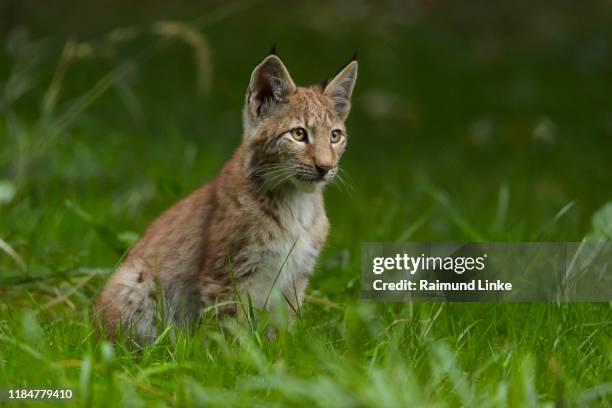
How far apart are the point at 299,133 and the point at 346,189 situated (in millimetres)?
1563

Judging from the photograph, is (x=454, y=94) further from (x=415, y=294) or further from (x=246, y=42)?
(x=415, y=294)

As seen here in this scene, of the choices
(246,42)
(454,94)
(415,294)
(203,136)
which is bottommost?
(415,294)

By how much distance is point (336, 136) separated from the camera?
17.5ft

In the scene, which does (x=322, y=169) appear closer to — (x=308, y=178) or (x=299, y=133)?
(x=308, y=178)

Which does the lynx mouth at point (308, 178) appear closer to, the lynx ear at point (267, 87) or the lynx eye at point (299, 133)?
the lynx eye at point (299, 133)

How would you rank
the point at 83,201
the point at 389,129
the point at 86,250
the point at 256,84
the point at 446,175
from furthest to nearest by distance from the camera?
the point at 389,129 < the point at 446,175 < the point at 83,201 < the point at 86,250 < the point at 256,84

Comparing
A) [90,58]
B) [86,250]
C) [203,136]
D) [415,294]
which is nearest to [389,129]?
[203,136]

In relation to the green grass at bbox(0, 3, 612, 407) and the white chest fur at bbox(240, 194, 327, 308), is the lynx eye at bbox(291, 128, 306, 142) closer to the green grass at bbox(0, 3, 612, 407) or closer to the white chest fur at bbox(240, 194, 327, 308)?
the white chest fur at bbox(240, 194, 327, 308)

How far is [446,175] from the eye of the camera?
10.3 metres

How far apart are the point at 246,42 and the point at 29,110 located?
428 cm
